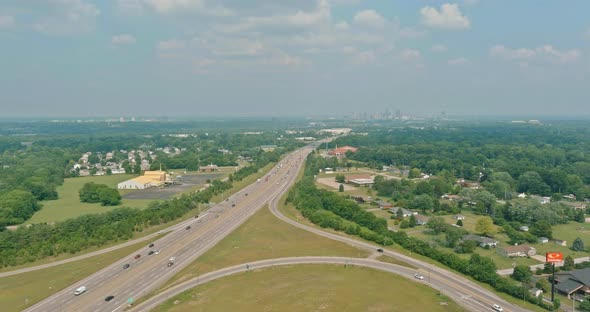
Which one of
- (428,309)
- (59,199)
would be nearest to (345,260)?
(428,309)

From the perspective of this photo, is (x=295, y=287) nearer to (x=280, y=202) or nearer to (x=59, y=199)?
(x=280, y=202)

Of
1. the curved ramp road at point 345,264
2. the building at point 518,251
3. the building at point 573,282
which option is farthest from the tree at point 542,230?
the curved ramp road at point 345,264

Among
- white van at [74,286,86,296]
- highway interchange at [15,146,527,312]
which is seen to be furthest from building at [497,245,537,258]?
white van at [74,286,86,296]

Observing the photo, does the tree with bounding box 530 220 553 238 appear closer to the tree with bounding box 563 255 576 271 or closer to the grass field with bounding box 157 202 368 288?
the tree with bounding box 563 255 576 271

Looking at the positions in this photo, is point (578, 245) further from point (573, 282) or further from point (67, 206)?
point (67, 206)

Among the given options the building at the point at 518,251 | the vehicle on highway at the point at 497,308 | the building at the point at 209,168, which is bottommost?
the building at the point at 209,168

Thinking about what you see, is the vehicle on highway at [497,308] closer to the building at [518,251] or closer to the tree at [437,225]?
the building at [518,251]

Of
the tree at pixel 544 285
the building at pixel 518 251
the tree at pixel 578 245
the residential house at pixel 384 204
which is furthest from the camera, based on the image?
the residential house at pixel 384 204

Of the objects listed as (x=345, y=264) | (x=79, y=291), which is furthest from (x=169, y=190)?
(x=345, y=264)
